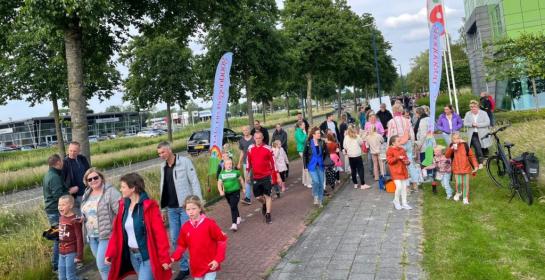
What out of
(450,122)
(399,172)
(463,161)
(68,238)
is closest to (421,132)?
(450,122)

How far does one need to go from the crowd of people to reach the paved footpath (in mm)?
775

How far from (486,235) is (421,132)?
5385 millimetres

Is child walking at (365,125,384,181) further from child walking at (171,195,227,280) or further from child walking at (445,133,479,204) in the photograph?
child walking at (171,195,227,280)

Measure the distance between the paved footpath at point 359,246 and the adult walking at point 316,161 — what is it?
0.49 meters

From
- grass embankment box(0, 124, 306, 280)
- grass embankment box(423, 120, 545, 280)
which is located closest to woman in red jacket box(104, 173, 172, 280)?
grass embankment box(0, 124, 306, 280)

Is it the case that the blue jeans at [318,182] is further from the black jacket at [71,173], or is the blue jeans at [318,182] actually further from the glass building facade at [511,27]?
the glass building facade at [511,27]

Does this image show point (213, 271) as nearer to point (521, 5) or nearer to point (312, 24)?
point (312, 24)

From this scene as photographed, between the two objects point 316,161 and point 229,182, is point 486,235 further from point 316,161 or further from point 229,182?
point 229,182

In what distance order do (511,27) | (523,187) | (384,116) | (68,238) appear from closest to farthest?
(68,238) < (523,187) < (384,116) < (511,27)

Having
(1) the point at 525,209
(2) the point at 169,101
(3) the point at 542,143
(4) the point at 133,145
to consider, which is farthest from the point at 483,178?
(4) the point at 133,145

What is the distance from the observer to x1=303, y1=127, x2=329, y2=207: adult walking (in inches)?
380

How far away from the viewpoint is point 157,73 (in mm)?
28922

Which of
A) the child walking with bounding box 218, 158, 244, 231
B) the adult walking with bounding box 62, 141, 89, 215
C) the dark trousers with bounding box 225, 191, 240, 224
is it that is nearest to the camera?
the adult walking with bounding box 62, 141, 89, 215

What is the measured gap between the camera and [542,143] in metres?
9.80
